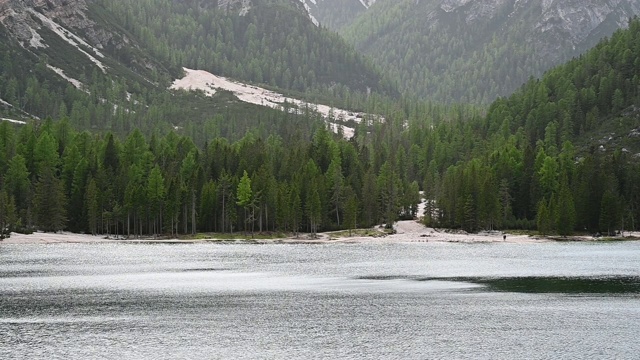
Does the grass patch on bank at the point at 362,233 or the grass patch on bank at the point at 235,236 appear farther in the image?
the grass patch on bank at the point at 362,233

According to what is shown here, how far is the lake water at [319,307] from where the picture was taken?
4975 cm

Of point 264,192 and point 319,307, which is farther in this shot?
point 264,192

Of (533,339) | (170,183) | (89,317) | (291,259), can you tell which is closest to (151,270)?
(291,259)

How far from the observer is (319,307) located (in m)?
65.6

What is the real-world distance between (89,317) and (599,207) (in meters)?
125

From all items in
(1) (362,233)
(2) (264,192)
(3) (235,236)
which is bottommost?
(3) (235,236)

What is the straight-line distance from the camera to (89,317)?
60.9 metres

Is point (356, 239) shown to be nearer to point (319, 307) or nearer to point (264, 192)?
point (264, 192)

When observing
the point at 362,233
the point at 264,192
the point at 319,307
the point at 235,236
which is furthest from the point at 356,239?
the point at 319,307

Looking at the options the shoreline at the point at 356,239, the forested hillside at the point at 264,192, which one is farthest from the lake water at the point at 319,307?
the forested hillside at the point at 264,192

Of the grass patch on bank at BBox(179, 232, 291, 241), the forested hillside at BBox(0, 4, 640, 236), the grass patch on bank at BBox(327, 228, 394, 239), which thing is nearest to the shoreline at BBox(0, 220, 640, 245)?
the grass patch on bank at BBox(327, 228, 394, 239)

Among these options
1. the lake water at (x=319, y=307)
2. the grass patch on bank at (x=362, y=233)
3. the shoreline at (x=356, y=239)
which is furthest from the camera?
the grass patch on bank at (x=362, y=233)

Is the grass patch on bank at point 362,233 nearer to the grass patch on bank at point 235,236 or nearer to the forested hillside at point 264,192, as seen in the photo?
the forested hillside at point 264,192

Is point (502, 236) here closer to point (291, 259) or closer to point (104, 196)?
point (291, 259)
